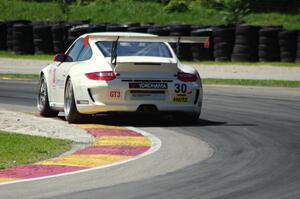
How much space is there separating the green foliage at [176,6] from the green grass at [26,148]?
116 feet

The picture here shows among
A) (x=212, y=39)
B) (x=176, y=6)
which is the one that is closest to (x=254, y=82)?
(x=212, y=39)

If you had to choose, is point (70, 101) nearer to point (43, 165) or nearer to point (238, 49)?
point (43, 165)

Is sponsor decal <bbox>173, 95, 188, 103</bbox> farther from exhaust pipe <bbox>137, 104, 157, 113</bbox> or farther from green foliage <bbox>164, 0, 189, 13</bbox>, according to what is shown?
green foliage <bbox>164, 0, 189, 13</bbox>

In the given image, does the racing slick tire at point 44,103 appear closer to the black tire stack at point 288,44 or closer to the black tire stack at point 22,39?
the black tire stack at point 288,44

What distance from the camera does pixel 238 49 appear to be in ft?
104

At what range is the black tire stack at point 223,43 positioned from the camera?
3166 centimetres

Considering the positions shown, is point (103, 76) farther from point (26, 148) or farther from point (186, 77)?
point (26, 148)

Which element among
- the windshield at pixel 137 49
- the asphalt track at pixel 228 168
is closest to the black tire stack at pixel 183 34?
the asphalt track at pixel 228 168

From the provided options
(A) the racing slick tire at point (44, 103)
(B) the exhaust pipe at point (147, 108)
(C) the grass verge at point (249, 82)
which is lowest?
(C) the grass verge at point (249, 82)

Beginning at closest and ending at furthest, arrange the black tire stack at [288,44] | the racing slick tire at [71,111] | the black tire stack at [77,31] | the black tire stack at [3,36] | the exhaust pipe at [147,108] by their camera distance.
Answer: the exhaust pipe at [147,108] → the racing slick tire at [71,111] → the black tire stack at [288,44] → the black tire stack at [77,31] → the black tire stack at [3,36]

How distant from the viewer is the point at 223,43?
31.9m

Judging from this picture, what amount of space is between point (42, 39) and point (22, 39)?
78cm

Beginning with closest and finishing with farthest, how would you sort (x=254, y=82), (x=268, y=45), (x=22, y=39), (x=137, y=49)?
(x=137, y=49) < (x=254, y=82) < (x=268, y=45) < (x=22, y=39)

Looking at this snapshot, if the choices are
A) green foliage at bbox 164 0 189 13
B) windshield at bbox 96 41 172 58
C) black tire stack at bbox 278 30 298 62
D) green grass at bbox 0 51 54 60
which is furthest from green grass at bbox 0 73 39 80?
green foliage at bbox 164 0 189 13
